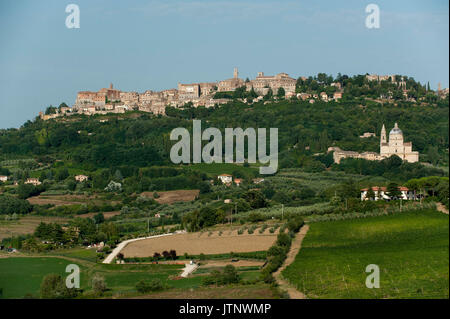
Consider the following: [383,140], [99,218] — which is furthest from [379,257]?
[383,140]

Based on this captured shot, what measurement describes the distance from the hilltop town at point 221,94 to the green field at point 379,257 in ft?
144

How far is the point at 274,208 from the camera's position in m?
38.1

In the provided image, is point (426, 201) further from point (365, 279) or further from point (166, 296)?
point (166, 296)

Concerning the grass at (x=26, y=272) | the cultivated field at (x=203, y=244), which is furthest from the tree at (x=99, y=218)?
the grass at (x=26, y=272)

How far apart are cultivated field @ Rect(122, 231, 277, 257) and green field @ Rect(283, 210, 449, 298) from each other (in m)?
2.05

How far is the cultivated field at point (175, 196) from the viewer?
148ft

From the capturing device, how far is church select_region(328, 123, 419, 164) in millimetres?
49219

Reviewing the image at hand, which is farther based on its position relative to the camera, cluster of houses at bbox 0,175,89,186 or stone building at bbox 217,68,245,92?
stone building at bbox 217,68,245,92

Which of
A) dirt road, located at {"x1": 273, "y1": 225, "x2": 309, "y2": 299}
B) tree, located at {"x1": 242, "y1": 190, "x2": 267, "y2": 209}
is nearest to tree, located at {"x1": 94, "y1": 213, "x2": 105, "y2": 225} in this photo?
tree, located at {"x1": 242, "y1": 190, "x2": 267, "y2": 209}

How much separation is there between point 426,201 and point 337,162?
65.4 ft

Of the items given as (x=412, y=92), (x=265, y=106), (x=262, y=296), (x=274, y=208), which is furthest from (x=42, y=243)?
(x=412, y=92)

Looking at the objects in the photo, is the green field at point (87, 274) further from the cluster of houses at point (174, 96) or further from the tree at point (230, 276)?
the cluster of houses at point (174, 96)

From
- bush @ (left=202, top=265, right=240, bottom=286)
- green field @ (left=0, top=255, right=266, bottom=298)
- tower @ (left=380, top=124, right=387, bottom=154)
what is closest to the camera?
bush @ (left=202, top=265, right=240, bottom=286)

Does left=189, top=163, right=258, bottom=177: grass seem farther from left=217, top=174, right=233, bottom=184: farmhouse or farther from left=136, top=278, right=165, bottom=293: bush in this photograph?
left=136, top=278, right=165, bottom=293: bush
